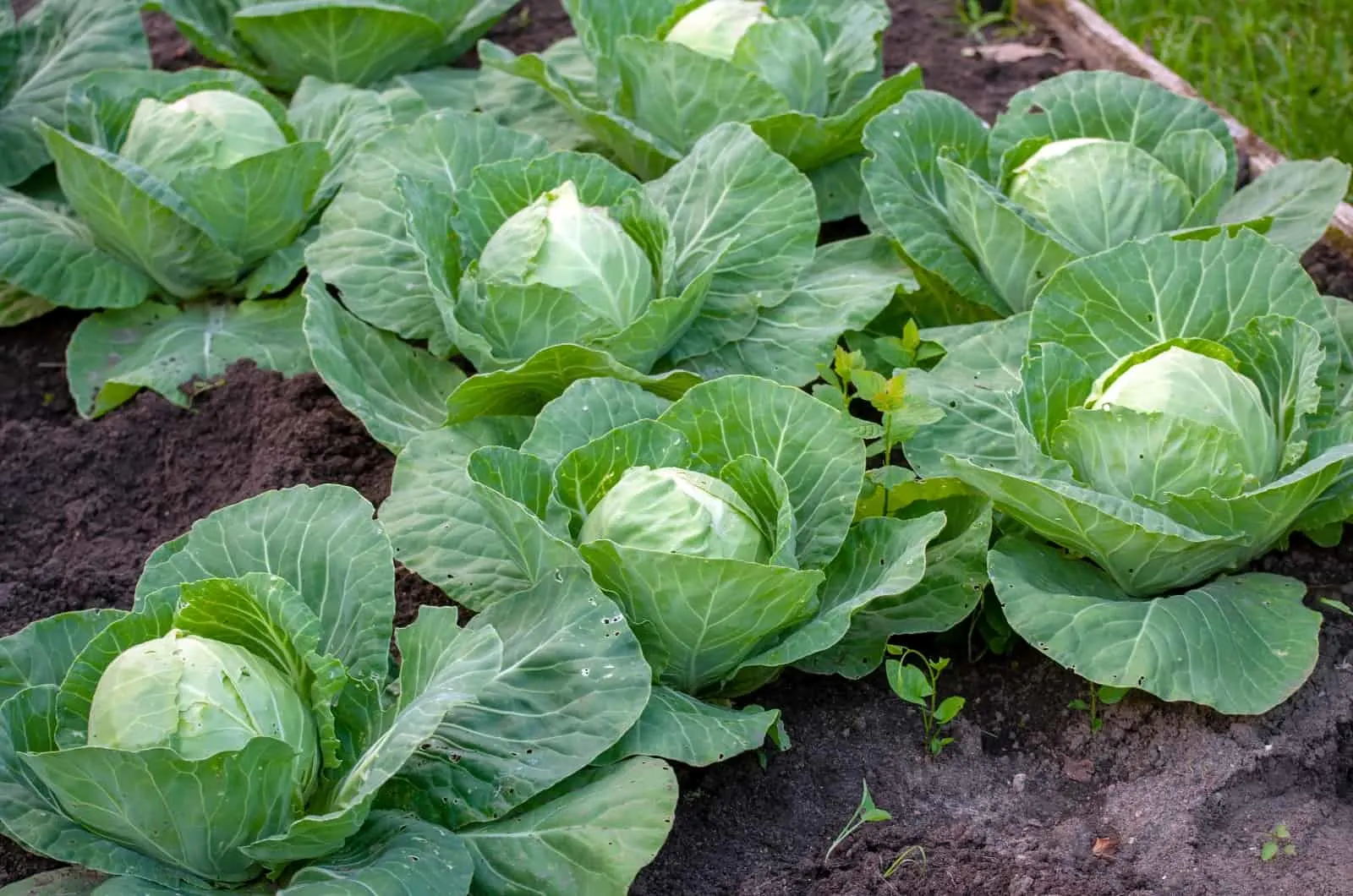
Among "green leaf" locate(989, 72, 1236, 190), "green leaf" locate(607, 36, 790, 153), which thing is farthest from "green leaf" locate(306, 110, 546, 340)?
"green leaf" locate(989, 72, 1236, 190)

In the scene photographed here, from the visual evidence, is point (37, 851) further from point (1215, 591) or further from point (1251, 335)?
point (1251, 335)

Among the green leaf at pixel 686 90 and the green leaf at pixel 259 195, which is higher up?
the green leaf at pixel 686 90

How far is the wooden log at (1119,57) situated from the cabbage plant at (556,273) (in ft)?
4.47

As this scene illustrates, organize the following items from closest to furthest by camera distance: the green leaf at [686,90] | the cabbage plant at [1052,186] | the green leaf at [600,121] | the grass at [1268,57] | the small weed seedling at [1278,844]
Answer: the small weed seedling at [1278,844]
the cabbage plant at [1052,186]
the green leaf at [686,90]
the green leaf at [600,121]
the grass at [1268,57]

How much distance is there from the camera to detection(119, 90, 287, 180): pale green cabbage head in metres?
3.93

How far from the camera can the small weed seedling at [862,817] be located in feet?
8.34

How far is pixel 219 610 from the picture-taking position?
2377 millimetres

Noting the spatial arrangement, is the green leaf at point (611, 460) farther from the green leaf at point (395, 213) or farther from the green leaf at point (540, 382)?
the green leaf at point (395, 213)

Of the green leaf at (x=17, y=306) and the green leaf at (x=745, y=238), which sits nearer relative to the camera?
the green leaf at (x=745, y=238)

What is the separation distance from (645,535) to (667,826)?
1.77 ft

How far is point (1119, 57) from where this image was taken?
5012mm

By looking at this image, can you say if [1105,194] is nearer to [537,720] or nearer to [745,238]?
[745,238]

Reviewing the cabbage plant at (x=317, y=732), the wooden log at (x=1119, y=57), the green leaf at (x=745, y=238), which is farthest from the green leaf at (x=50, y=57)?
the wooden log at (x=1119, y=57)

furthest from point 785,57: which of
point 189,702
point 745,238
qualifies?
point 189,702
